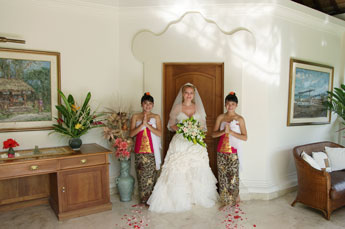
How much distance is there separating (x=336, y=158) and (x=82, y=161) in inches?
166

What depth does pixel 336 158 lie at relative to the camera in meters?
4.48

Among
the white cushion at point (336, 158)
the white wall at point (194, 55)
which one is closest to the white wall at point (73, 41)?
the white wall at point (194, 55)

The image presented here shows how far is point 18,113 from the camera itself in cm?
392

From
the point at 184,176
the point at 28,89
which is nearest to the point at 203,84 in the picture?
the point at 184,176

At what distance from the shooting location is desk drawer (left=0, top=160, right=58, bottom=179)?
10.6ft

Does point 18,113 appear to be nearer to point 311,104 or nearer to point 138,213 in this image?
point 138,213

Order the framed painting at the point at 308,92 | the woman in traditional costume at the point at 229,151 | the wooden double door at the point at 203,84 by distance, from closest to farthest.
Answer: the woman in traditional costume at the point at 229,151, the wooden double door at the point at 203,84, the framed painting at the point at 308,92

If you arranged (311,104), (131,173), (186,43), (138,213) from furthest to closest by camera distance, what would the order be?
(311,104) < (131,173) < (186,43) < (138,213)

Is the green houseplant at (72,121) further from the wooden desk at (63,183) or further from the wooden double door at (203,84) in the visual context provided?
the wooden double door at (203,84)

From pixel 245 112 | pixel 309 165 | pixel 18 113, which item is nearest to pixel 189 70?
pixel 245 112

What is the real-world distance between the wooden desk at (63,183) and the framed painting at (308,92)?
139 inches

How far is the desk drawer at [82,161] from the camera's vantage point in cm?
363

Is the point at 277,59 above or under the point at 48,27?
under

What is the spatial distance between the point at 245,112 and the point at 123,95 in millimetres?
2208
